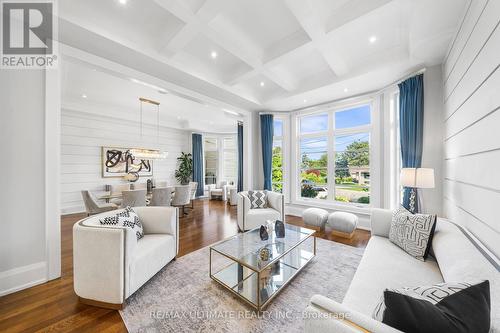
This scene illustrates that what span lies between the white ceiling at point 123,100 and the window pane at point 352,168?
2806 mm

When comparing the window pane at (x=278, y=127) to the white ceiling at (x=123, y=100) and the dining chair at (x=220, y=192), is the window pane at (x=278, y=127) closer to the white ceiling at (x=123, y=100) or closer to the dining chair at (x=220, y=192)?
the white ceiling at (x=123, y=100)

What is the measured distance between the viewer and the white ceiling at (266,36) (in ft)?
6.54

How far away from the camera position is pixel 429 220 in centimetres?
180

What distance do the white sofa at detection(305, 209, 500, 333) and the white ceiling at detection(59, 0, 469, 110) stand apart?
2146mm

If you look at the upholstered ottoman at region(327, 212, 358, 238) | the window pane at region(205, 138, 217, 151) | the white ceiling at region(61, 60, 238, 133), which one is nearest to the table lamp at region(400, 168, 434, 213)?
the upholstered ottoman at region(327, 212, 358, 238)

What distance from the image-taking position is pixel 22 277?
194 centimetres

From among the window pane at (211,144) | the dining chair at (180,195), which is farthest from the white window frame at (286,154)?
the window pane at (211,144)

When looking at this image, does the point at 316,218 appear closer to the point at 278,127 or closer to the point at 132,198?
the point at 278,127

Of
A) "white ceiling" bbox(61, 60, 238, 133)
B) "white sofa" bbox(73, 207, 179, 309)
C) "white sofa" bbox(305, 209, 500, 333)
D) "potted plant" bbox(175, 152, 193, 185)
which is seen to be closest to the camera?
"white sofa" bbox(305, 209, 500, 333)

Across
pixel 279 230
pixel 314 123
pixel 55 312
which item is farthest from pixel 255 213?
pixel 314 123


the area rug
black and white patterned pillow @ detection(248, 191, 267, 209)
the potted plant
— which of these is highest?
the potted plant

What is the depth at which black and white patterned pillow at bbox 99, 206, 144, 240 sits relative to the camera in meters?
1.98

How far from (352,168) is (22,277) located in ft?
17.2

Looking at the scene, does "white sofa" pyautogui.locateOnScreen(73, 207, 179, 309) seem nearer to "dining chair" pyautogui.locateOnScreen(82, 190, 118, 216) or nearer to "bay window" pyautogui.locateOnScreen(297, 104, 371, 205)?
A: "dining chair" pyautogui.locateOnScreen(82, 190, 118, 216)
